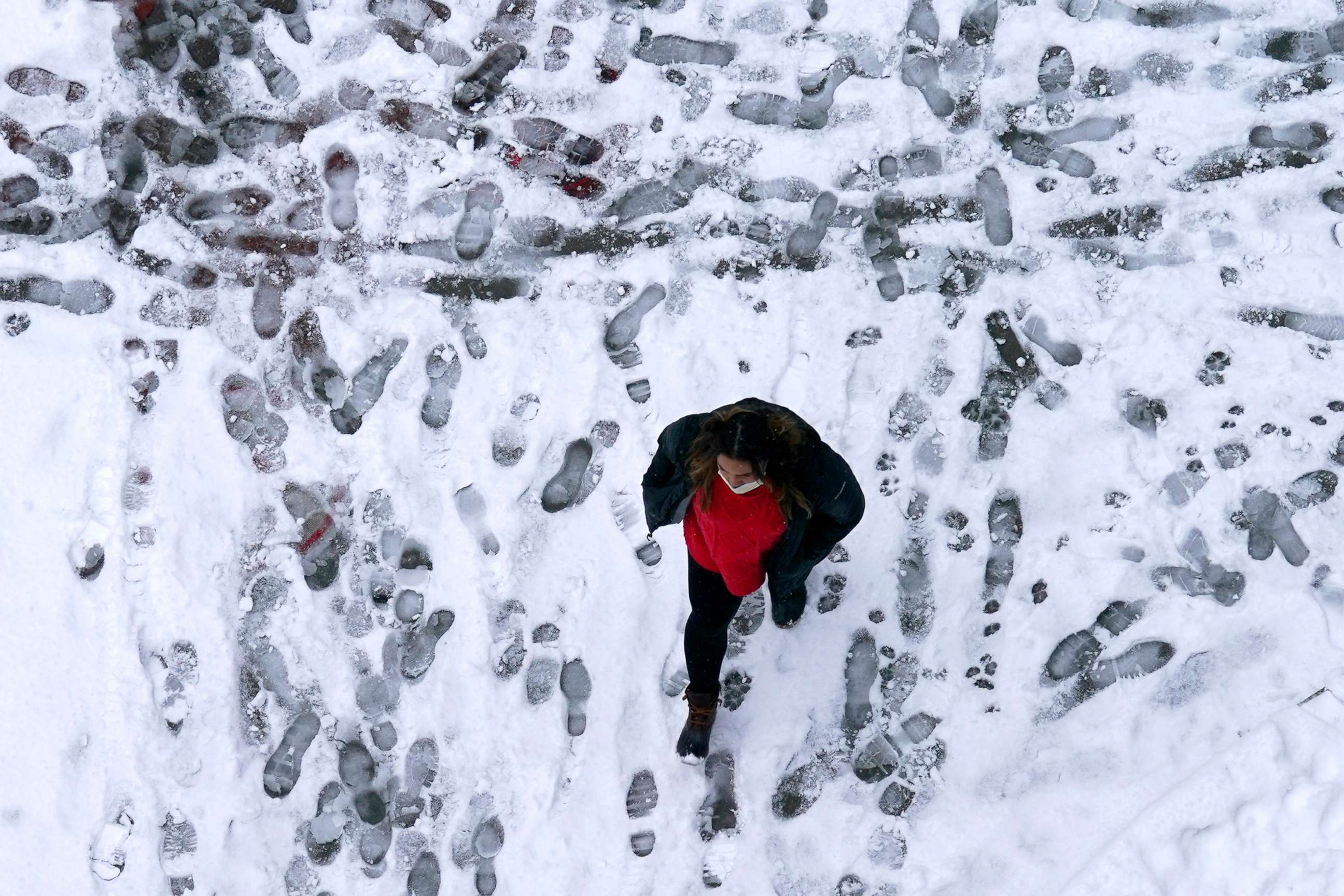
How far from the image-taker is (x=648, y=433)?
10.3 ft

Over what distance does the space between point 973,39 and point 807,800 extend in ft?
7.72

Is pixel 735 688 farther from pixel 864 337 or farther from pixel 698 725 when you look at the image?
pixel 864 337

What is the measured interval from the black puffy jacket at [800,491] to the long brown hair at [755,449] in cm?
3

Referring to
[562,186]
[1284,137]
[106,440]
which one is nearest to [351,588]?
[106,440]

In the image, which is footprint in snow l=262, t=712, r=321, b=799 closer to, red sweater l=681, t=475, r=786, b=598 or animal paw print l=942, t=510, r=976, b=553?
red sweater l=681, t=475, r=786, b=598

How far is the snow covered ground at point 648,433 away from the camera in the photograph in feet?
9.64

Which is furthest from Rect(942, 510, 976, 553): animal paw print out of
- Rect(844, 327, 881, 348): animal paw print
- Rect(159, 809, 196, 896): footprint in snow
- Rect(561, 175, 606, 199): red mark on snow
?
Rect(159, 809, 196, 896): footprint in snow

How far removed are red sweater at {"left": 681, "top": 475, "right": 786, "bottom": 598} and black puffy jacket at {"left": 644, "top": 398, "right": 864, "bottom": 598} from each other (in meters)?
0.03

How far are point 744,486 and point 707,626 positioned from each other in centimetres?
58

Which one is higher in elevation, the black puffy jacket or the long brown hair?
the long brown hair

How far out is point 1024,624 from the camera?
9.95ft

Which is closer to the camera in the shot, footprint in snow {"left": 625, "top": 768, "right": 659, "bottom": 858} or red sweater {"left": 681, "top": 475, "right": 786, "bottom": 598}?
red sweater {"left": 681, "top": 475, "right": 786, "bottom": 598}

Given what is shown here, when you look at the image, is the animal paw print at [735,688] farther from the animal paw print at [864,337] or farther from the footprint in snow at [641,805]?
the animal paw print at [864,337]

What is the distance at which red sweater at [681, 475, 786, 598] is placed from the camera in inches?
89.4
